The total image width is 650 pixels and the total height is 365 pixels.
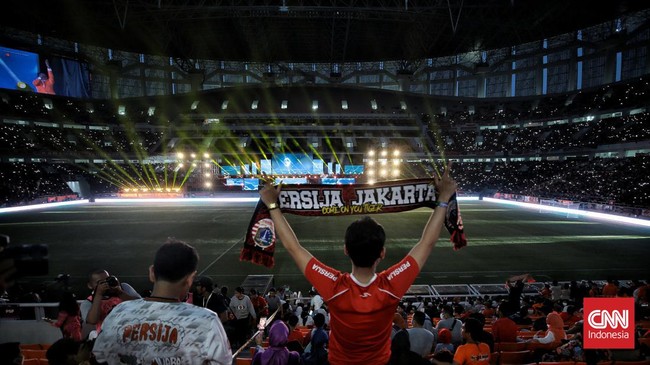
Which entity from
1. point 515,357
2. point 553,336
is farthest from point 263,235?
point 553,336

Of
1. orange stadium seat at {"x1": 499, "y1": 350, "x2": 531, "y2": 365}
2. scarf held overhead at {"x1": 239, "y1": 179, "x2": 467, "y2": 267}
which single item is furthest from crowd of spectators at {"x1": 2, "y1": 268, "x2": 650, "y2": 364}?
scarf held overhead at {"x1": 239, "y1": 179, "x2": 467, "y2": 267}

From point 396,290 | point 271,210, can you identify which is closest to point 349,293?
point 396,290

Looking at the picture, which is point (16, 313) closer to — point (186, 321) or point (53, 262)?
point (186, 321)

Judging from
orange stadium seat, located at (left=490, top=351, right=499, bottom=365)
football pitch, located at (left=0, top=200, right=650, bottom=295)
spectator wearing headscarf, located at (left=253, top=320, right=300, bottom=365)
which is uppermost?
spectator wearing headscarf, located at (left=253, top=320, right=300, bottom=365)

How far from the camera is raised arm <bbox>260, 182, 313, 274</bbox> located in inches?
111

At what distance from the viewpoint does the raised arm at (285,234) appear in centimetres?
281

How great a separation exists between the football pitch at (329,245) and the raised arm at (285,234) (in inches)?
475

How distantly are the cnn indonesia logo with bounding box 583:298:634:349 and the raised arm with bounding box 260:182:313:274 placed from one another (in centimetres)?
572

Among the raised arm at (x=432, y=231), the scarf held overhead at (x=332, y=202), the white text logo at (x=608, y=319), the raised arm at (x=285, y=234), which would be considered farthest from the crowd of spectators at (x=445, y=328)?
the raised arm at (x=285, y=234)

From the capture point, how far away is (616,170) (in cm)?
4416

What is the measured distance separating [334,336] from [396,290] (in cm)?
63

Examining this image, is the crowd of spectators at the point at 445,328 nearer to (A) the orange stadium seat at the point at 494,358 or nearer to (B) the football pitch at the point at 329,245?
(A) the orange stadium seat at the point at 494,358

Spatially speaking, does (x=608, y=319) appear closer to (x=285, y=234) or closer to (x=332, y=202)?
(x=332, y=202)

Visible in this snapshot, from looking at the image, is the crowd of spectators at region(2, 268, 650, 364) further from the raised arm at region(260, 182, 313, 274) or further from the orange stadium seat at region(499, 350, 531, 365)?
the raised arm at region(260, 182, 313, 274)
